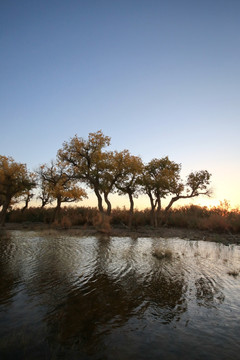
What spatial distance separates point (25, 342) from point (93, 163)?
2209cm

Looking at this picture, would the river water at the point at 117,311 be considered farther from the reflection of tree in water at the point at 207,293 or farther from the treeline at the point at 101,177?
the treeline at the point at 101,177

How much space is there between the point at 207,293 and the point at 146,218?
2703 cm

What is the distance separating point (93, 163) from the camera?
81.8 ft

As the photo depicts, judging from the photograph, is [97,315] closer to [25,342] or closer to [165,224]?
[25,342]

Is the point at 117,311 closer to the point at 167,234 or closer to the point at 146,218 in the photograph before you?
the point at 167,234

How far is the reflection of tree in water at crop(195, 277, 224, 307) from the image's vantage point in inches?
205

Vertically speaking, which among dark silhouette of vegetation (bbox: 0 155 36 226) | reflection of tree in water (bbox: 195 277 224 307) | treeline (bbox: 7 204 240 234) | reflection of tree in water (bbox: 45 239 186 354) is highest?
dark silhouette of vegetation (bbox: 0 155 36 226)

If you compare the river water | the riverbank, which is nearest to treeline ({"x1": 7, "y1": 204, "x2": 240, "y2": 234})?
the riverbank

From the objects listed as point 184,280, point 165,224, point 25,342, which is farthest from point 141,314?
point 165,224

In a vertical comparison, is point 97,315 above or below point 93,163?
below

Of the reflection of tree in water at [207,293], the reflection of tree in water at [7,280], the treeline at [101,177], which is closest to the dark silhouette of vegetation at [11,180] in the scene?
the treeline at [101,177]

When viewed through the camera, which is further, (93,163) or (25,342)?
(93,163)

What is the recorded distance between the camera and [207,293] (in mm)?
5785

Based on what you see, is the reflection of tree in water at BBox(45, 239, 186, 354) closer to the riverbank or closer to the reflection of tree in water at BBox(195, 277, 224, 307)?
the reflection of tree in water at BBox(195, 277, 224, 307)
